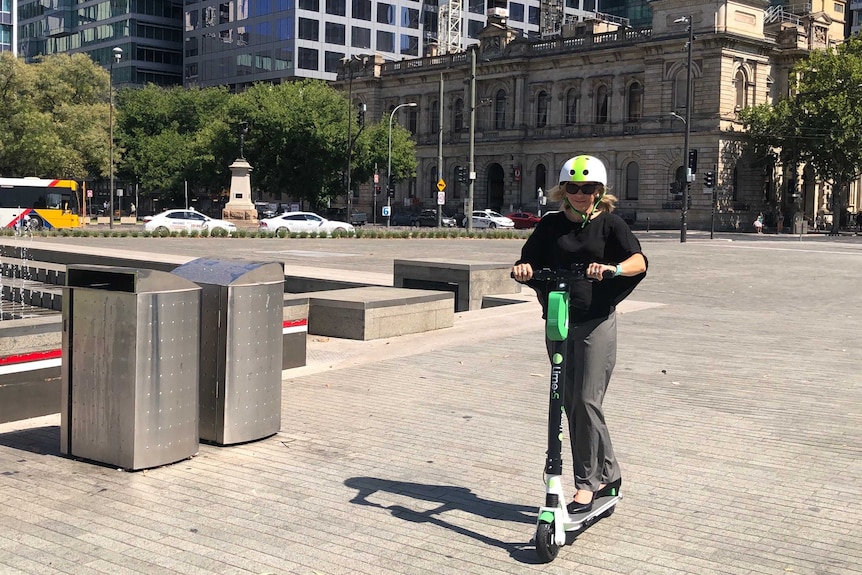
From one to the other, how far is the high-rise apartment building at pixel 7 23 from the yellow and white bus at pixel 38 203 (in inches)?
2472

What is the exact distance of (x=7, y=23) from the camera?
10769 centimetres

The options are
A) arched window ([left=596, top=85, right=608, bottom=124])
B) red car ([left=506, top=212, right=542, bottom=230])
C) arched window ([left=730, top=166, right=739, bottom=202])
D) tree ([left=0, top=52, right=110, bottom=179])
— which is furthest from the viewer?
arched window ([left=596, top=85, right=608, bottom=124])

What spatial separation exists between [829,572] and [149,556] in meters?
3.25

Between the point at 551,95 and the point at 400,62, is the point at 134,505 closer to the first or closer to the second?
the point at 551,95

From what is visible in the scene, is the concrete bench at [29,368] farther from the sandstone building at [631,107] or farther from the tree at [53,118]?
the tree at [53,118]

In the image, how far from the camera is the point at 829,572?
15.5ft

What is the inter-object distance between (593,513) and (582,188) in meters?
1.68

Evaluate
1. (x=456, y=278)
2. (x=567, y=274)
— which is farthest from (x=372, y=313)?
(x=567, y=274)

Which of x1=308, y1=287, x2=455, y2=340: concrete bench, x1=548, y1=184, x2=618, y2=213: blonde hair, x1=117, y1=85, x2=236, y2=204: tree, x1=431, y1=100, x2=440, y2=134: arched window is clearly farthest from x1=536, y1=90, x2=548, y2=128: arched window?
x1=548, y1=184, x2=618, y2=213: blonde hair

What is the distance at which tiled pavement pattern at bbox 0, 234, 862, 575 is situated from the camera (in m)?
4.90

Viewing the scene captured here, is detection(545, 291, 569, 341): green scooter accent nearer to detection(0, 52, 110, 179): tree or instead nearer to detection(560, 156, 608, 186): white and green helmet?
detection(560, 156, 608, 186): white and green helmet

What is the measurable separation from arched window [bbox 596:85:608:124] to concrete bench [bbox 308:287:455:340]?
211 ft

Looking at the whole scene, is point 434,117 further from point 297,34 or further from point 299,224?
point 299,224

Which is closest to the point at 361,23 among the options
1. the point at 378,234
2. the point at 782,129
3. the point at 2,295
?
the point at 782,129
